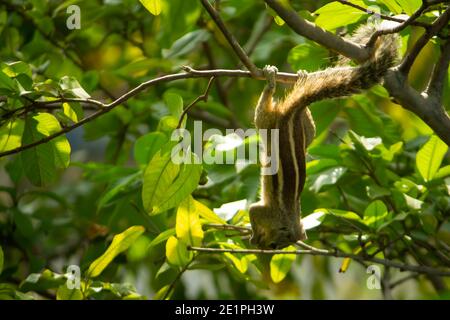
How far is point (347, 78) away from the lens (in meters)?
1.31

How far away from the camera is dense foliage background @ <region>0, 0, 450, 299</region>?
134 centimetres

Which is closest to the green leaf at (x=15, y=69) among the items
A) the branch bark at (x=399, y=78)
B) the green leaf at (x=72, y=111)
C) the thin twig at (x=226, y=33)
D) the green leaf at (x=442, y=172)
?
the green leaf at (x=72, y=111)

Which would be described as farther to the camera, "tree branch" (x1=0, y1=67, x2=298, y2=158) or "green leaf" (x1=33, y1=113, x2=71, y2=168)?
"green leaf" (x1=33, y1=113, x2=71, y2=168)

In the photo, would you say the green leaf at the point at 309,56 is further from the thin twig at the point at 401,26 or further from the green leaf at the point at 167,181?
the green leaf at the point at 167,181

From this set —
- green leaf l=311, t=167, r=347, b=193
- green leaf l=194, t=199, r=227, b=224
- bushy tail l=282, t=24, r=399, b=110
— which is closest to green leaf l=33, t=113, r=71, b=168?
green leaf l=194, t=199, r=227, b=224

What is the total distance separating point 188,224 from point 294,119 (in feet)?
0.97

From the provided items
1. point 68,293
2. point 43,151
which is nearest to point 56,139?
point 43,151

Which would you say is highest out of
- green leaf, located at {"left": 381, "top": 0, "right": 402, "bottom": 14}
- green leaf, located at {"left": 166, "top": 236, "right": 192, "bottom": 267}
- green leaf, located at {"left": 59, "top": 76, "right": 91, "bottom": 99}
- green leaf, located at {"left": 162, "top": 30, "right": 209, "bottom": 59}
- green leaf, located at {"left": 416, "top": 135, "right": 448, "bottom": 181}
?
green leaf, located at {"left": 162, "top": 30, "right": 209, "bottom": 59}

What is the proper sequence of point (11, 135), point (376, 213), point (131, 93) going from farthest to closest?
1. point (376, 213)
2. point (11, 135)
3. point (131, 93)

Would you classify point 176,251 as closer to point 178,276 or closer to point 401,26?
point 178,276

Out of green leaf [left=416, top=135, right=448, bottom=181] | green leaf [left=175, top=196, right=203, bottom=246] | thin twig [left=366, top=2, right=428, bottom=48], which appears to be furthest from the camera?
green leaf [left=416, top=135, right=448, bottom=181]

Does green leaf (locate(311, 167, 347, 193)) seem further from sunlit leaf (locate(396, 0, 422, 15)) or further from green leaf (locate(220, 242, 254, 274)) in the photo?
sunlit leaf (locate(396, 0, 422, 15))

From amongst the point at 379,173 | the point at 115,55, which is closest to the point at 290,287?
the point at 115,55
